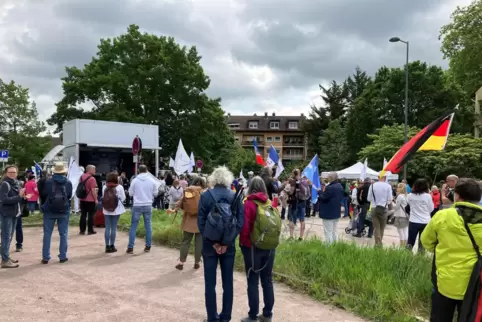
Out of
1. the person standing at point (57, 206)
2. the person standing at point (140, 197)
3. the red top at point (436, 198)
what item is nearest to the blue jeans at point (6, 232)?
the person standing at point (57, 206)

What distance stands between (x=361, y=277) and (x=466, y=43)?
3776 cm

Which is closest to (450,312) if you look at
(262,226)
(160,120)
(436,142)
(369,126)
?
(262,226)

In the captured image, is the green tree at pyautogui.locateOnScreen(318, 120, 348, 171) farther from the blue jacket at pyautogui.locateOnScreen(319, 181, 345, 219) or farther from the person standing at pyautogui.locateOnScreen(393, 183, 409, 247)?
the blue jacket at pyautogui.locateOnScreen(319, 181, 345, 219)

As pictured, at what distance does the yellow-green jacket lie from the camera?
11.6ft

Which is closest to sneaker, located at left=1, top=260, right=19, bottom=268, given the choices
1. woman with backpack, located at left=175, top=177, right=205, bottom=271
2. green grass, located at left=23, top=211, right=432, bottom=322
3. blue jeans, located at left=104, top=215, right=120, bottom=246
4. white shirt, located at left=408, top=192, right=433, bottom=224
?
blue jeans, located at left=104, top=215, right=120, bottom=246

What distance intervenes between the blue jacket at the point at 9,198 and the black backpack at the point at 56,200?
52cm

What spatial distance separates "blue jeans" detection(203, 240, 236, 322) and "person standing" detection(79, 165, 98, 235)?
6908mm

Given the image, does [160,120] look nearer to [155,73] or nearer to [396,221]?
[155,73]

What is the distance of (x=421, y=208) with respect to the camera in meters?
8.16

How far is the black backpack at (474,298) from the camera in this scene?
3404mm

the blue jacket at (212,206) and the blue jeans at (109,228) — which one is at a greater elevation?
the blue jacket at (212,206)

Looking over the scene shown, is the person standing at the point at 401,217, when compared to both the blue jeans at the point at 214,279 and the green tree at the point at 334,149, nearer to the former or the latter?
the blue jeans at the point at 214,279

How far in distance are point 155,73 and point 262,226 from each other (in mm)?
32421

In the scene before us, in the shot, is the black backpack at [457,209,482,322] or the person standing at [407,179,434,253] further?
the person standing at [407,179,434,253]
